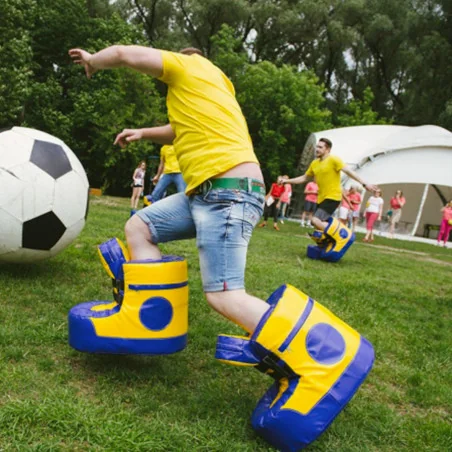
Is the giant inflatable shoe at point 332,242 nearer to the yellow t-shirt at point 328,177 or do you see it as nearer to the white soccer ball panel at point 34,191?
the yellow t-shirt at point 328,177

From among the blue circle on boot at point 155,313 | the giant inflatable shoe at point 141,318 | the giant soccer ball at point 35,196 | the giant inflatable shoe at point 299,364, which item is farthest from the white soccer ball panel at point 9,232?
the giant inflatable shoe at point 299,364

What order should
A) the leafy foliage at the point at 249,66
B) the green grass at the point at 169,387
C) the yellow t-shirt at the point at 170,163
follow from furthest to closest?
1. the leafy foliage at the point at 249,66
2. the yellow t-shirt at the point at 170,163
3. the green grass at the point at 169,387

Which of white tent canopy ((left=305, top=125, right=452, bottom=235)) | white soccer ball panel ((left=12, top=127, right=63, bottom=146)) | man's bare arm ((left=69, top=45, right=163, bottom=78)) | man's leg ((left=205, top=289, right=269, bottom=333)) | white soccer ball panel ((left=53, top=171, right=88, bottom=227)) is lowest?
man's leg ((left=205, top=289, right=269, bottom=333))

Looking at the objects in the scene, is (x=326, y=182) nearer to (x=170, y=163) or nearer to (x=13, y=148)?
(x=170, y=163)

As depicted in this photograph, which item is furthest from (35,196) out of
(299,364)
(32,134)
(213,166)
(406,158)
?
(406,158)

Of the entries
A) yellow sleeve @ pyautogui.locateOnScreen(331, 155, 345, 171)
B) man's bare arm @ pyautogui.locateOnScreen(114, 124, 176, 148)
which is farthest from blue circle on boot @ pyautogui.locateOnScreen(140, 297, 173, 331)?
yellow sleeve @ pyautogui.locateOnScreen(331, 155, 345, 171)

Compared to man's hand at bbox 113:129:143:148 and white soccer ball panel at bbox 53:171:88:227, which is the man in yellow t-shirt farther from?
man's hand at bbox 113:129:143:148

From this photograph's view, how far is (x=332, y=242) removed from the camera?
26.1ft

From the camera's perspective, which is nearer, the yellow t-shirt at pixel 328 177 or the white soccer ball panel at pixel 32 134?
the white soccer ball panel at pixel 32 134

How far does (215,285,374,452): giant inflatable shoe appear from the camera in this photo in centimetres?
215

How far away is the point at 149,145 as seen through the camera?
23.1 meters

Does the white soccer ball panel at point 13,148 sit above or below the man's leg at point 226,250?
above

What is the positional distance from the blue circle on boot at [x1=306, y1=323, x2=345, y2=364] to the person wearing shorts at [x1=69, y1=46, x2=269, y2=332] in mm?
253

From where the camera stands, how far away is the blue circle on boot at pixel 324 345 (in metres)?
2.20
